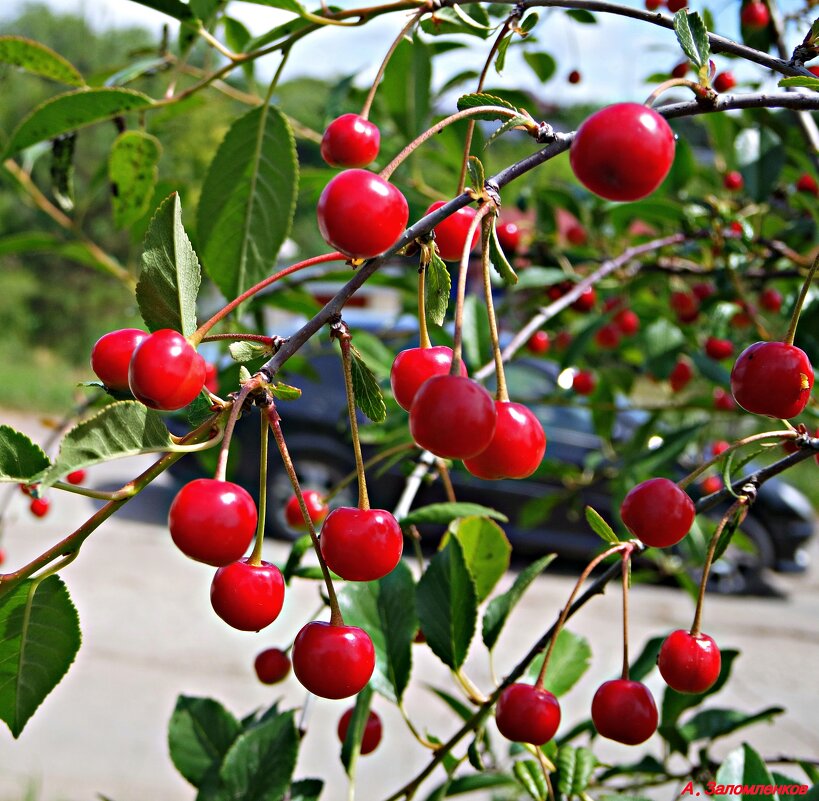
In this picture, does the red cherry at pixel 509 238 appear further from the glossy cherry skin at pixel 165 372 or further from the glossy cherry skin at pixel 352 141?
the glossy cherry skin at pixel 165 372

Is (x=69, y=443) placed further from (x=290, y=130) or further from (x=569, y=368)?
(x=569, y=368)

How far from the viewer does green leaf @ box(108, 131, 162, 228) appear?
0.75 m

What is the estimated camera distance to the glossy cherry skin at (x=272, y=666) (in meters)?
0.82

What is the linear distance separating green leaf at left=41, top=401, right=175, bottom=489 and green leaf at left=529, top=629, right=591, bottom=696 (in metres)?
0.53

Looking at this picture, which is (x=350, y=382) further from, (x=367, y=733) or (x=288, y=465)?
(x=367, y=733)

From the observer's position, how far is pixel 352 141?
0.49 m

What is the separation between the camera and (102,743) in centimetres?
305

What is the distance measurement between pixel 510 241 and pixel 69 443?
111 centimetres

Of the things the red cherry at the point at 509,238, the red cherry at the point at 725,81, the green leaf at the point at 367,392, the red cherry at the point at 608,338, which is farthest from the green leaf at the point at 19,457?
the red cherry at the point at 608,338

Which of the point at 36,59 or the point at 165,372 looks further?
the point at 36,59

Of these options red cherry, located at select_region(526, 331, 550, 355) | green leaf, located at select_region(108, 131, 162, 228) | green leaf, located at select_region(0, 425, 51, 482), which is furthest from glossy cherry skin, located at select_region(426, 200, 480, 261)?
red cherry, located at select_region(526, 331, 550, 355)

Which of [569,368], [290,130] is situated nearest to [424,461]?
[290,130]

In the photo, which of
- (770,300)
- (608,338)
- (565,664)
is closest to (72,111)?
(565,664)

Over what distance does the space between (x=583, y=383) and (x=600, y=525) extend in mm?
1339
